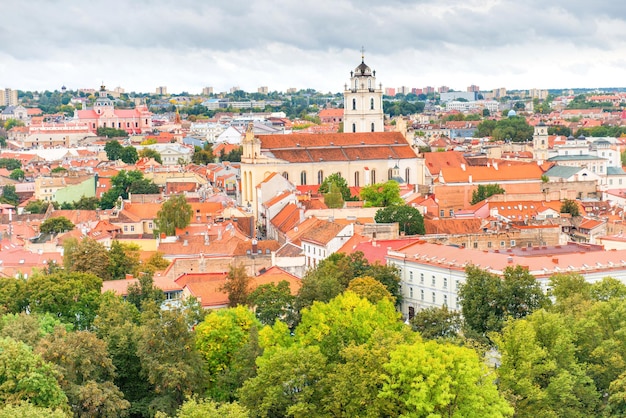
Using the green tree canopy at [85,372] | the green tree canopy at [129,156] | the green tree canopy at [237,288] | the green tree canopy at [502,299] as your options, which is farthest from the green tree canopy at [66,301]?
the green tree canopy at [129,156]

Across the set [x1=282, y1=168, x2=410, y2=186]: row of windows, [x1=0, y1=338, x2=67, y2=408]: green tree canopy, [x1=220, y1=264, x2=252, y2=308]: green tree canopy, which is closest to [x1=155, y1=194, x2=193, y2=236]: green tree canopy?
[x1=282, y1=168, x2=410, y2=186]: row of windows

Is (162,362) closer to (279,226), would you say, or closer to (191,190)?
(279,226)

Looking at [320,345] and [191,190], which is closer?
[320,345]

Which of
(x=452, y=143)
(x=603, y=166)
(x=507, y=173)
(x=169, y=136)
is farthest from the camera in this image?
(x=169, y=136)

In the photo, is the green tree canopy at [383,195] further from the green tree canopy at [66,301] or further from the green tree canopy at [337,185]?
the green tree canopy at [66,301]

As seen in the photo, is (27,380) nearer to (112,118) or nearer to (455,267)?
(455,267)

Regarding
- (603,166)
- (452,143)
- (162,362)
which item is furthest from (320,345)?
(452,143)

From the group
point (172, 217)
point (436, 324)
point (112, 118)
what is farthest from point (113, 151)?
point (436, 324)
